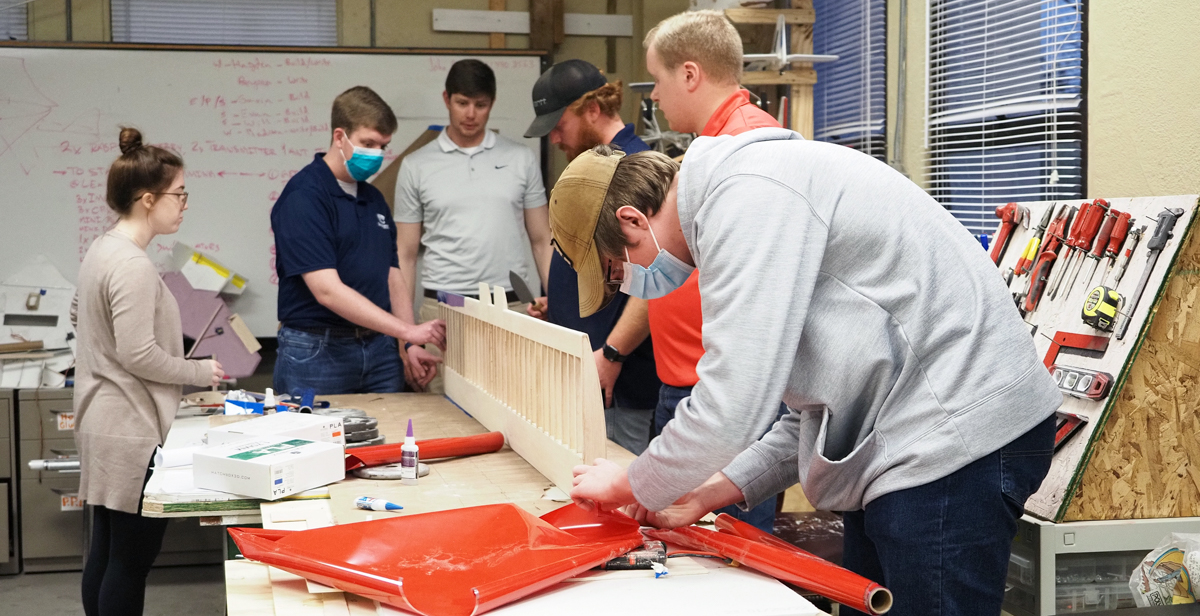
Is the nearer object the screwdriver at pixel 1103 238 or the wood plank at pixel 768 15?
the screwdriver at pixel 1103 238

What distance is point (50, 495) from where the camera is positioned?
3.97 meters

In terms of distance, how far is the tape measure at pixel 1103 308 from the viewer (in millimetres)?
2080

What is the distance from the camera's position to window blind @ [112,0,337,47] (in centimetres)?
465

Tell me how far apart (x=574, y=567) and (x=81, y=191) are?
390 cm

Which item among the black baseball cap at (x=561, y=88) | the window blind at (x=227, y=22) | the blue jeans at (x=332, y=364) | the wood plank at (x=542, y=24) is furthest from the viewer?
the wood plank at (x=542, y=24)

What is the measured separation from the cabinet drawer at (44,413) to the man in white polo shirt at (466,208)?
1515 mm

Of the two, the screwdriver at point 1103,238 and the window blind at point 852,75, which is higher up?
the window blind at point 852,75

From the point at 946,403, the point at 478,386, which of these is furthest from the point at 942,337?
the point at 478,386

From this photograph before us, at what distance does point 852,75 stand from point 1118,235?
6.20 ft

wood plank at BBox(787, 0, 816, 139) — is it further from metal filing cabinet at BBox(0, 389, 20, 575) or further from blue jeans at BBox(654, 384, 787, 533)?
metal filing cabinet at BBox(0, 389, 20, 575)

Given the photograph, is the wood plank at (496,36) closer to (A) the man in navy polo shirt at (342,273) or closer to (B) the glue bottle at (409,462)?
(A) the man in navy polo shirt at (342,273)

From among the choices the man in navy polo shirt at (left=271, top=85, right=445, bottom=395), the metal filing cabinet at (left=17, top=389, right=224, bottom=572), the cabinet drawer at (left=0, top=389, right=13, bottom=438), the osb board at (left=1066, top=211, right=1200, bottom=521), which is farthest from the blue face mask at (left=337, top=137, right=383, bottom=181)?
the osb board at (left=1066, top=211, right=1200, bottom=521)

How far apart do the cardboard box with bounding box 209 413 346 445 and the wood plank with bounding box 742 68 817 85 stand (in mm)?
2081

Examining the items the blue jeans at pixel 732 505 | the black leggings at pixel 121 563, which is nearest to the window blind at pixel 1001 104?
the blue jeans at pixel 732 505
